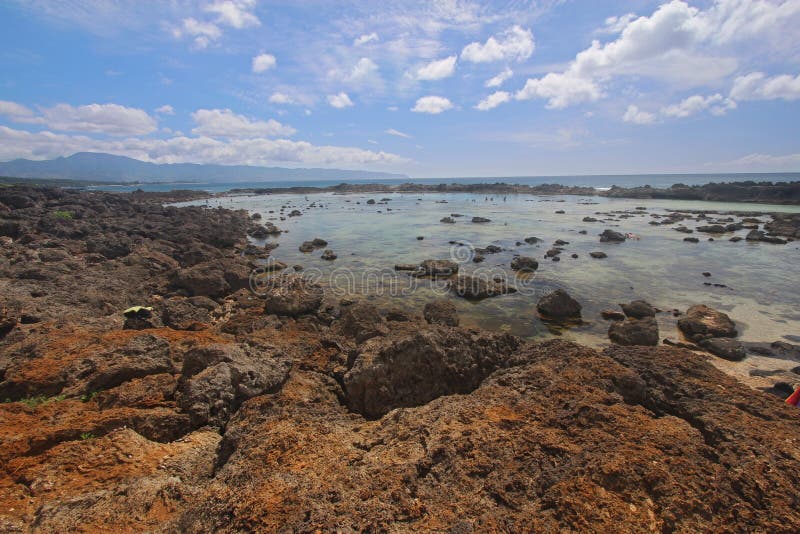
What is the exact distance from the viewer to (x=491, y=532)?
275 cm

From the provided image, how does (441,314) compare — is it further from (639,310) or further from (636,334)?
(639,310)

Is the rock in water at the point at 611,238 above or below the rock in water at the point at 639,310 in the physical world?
above

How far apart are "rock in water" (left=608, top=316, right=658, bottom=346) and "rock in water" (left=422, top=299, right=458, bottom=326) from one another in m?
5.61

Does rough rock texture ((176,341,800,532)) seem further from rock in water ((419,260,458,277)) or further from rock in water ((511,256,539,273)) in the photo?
rock in water ((511,256,539,273))

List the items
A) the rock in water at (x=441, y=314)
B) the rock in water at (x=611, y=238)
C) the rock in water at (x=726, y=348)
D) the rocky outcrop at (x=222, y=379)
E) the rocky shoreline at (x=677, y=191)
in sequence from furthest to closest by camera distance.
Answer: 1. the rocky shoreline at (x=677, y=191)
2. the rock in water at (x=611, y=238)
3. the rock in water at (x=441, y=314)
4. the rock in water at (x=726, y=348)
5. the rocky outcrop at (x=222, y=379)

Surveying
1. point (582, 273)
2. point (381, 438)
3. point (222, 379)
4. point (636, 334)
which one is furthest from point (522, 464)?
point (582, 273)

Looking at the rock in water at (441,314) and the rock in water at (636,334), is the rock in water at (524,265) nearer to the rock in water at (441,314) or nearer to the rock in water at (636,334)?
the rock in water at (636,334)

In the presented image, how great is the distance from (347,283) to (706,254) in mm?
27352

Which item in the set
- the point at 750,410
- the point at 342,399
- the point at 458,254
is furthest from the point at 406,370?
the point at 458,254

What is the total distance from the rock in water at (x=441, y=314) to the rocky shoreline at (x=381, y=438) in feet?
17.6

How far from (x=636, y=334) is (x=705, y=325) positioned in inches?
127

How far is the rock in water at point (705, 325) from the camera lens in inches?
477

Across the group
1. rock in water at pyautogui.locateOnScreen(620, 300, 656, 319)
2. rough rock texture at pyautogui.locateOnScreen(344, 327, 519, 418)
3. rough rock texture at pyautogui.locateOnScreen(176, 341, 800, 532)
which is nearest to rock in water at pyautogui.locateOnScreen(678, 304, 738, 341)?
rock in water at pyautogui.locateOnScreen(620, 300, 656, 319)

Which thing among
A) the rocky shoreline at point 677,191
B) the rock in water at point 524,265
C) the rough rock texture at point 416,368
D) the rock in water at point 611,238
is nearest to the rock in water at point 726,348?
the rough rock texture at point 416,368
